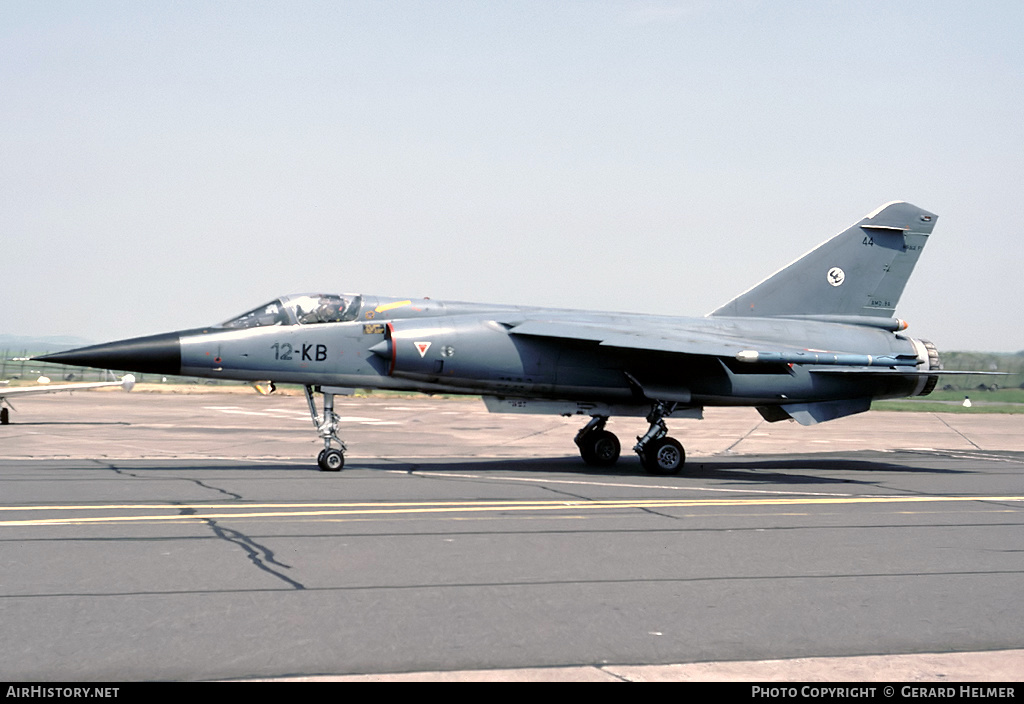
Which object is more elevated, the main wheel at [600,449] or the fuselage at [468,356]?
the fuselage at [468,356]

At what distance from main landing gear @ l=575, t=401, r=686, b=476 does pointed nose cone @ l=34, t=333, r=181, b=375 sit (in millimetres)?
7100

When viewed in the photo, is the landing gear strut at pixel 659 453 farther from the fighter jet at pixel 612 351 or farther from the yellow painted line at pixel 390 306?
the yellow painted line at pixel 390 306

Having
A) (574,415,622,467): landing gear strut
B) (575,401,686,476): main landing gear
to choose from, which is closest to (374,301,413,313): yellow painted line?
(575,401,686,476): main landing gear

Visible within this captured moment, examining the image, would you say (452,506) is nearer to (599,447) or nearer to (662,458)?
(662,458)

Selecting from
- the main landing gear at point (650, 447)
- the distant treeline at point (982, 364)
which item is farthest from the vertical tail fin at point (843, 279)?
the distant treeline at point (982, 364)

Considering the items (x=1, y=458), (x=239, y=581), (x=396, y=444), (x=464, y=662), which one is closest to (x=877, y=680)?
(x=464, y=662)

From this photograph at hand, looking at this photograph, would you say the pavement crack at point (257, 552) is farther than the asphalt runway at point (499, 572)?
Yes

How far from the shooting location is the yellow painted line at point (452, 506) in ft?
33.7

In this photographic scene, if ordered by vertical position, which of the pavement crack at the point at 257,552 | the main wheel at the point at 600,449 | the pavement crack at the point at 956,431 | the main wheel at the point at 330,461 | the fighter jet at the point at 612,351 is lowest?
the pavement crack at the point at 956,431

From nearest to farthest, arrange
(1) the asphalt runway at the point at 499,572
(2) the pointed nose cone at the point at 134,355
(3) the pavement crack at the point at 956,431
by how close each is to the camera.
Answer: (1) the asphalt runway at the point at 499,572
(2) the pointed nose cone at the point at 134,355
(3) the pavement crack at the point at 956,431

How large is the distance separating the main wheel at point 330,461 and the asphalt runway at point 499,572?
291 mm

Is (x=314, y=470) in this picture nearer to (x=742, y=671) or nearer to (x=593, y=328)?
(x=593, y=328)

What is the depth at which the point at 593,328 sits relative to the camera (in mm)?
16938

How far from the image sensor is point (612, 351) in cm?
1717
